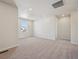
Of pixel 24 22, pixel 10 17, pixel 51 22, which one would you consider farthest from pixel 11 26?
pixel 24 22

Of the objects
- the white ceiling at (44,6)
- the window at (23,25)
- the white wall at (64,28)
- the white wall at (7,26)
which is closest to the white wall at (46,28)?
the white wall at (64,28)

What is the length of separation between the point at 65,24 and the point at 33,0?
4641mm

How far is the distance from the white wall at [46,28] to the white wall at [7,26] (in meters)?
3.83

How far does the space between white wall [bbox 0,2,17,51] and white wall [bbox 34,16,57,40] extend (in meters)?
3.83

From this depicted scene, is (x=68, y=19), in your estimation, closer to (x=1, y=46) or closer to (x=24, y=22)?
(x=24, y=22)

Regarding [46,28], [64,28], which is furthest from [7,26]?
[64,28]

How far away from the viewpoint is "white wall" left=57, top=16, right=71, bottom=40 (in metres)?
6.94

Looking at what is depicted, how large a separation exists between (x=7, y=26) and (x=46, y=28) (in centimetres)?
459

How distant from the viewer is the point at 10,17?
4078 millimetres

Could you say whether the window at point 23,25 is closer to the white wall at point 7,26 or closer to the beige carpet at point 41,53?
the white wall at point 7,26

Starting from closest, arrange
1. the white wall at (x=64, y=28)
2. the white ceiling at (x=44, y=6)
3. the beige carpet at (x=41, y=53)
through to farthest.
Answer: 1. the beige carpet at (x=41, y=53)
2. the white ceiling at (x=44, y=6)
3. the white wall at (x=64, y=28)

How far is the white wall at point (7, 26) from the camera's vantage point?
11.9ft

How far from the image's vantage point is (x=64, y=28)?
7.23 m

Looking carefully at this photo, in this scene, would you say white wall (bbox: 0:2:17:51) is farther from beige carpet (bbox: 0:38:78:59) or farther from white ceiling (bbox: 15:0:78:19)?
white ceiling (bbox: 15:0:78:19)
